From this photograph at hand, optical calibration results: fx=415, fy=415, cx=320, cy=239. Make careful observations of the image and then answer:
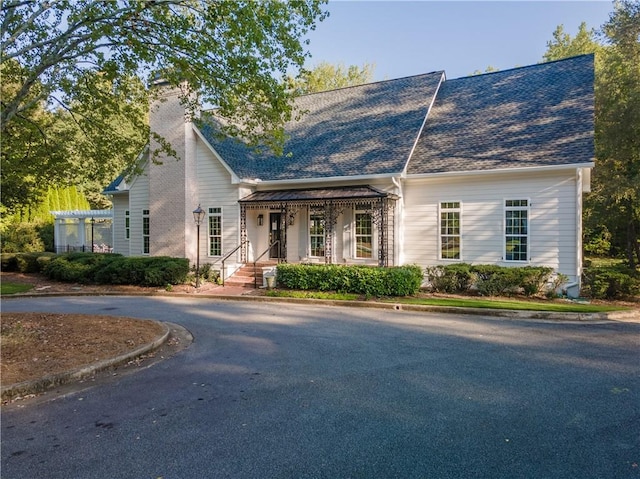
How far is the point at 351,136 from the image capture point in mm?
17766

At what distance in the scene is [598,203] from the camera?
17641 millimetres

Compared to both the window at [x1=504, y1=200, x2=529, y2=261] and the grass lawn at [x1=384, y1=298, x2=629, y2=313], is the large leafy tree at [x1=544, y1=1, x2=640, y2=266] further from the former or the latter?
the grass lawn at [x1=384, y1=298, x2=629, y2=313]

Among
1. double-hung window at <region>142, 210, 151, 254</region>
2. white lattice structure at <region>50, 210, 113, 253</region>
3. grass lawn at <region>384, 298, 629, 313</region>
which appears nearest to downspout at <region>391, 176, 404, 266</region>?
grass lawn at <region>384, 298, 629, 313</region>

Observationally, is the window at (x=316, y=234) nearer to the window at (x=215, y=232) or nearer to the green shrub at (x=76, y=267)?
the window at (x=215, y=232)

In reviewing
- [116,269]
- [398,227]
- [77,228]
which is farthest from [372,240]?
[77,228]

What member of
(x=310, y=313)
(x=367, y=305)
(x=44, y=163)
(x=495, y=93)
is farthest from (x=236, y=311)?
(x=495, y=93)

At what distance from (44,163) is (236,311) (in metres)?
→ 6.23

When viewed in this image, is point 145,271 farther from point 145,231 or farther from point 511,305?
point 511,305

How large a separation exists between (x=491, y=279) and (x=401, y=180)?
15.6ft

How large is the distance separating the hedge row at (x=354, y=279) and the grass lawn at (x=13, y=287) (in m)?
10.2

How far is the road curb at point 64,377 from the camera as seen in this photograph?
517 centimetres

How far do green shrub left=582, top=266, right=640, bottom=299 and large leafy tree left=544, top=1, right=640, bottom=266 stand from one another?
3.31m

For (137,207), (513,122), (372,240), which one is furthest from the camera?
(137,207)

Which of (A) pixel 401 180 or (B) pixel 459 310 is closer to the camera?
(B) pixel 459 310
